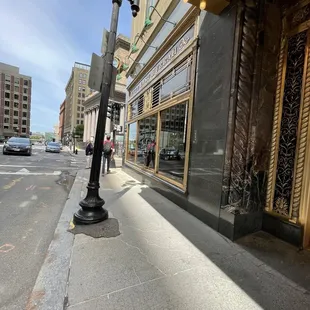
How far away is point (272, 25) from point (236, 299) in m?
3.72

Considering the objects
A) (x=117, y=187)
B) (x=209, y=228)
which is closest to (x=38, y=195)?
(x=117, y=187)

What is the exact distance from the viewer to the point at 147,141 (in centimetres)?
812

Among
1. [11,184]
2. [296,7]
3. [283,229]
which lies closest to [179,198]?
[283,229]

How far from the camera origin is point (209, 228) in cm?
361

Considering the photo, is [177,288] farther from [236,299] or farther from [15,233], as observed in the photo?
[15,233]

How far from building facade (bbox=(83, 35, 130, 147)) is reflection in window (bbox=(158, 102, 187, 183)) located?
1.65 m

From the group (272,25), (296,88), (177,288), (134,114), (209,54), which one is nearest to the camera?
(177,288)

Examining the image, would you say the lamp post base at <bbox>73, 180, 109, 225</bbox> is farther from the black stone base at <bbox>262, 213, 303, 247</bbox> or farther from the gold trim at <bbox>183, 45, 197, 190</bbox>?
the black stone base at <bbox>262, 213, 303, 247</bbox>

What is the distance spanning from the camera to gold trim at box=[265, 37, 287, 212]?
129 inches

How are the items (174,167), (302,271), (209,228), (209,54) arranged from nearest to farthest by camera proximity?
(302,271) < (209,228) < (209,54) < (174,167)

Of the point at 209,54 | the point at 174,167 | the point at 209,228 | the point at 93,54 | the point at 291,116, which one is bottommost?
the point at 209,228

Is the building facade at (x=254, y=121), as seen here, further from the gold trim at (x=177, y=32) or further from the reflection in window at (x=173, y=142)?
the reflection in window at (x=173, y=142)

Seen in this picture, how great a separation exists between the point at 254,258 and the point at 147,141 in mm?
5914

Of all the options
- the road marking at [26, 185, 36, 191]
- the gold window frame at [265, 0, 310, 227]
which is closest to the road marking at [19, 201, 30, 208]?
the road marking at [26, 185, 36, 191]
